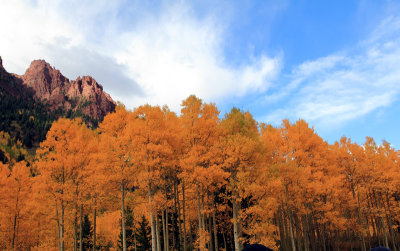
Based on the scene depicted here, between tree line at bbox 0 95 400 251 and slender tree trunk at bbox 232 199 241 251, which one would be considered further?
tree line at bbox 0 95 400 251

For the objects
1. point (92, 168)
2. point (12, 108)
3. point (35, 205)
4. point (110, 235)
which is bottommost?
point (110, 235)

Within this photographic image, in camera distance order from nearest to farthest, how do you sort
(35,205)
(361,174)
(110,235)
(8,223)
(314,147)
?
(35,205), (8,223), (314,147), (361,174), (110,235)

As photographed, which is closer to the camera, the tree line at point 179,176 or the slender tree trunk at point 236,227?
the slender tree trunk at point 236,227

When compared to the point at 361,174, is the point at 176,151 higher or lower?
higher

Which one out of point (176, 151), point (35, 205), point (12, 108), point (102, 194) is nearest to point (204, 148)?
point (176, 151)

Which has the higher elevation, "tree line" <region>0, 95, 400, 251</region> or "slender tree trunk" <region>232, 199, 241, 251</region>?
"tree line" <region>0, 95, 400, 251</region>

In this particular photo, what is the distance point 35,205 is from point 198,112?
16439 mm

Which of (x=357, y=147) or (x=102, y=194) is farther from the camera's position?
(x=357, y=147)

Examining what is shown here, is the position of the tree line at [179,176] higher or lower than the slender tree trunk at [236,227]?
higher

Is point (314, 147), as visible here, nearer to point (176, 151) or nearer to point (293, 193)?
point (293, 193)

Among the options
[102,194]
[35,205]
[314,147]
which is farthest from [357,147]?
[35,205]

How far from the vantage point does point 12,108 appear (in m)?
193

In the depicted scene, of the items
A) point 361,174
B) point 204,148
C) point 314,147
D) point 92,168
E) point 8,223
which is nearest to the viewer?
point 204,148

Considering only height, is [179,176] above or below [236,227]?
above
